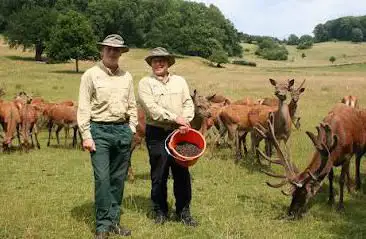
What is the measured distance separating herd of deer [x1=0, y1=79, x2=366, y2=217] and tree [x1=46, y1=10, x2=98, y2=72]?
34.8 m

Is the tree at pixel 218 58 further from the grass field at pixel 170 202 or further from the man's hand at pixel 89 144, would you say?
the man's hand at pixel 89 144

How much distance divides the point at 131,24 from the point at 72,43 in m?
29.0

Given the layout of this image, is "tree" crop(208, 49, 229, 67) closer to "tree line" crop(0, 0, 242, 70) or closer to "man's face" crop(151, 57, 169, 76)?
"tree line" crop(0, 0, 242, 70)

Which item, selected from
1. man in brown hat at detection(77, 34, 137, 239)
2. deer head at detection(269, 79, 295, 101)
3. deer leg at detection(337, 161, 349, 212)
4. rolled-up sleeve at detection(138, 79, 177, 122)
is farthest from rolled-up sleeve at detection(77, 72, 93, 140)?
deer head at detection(269, 79, 295, 101)

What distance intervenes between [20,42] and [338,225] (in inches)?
2324

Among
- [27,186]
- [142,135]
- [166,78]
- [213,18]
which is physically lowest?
[27,186]

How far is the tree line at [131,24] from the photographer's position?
6256 cm

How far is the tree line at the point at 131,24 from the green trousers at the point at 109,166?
5634 cm

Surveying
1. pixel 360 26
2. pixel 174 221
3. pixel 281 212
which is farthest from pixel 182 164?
pixel 360 26

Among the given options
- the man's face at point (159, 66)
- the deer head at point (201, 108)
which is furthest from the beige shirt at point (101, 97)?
the deer head at point (201, 108)

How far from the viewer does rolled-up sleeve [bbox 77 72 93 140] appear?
6.91 metres

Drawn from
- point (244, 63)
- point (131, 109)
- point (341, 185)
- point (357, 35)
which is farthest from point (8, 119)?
point (357, 35)

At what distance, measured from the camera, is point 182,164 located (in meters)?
7.37

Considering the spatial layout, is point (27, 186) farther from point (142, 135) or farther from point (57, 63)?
point (57, 63)
